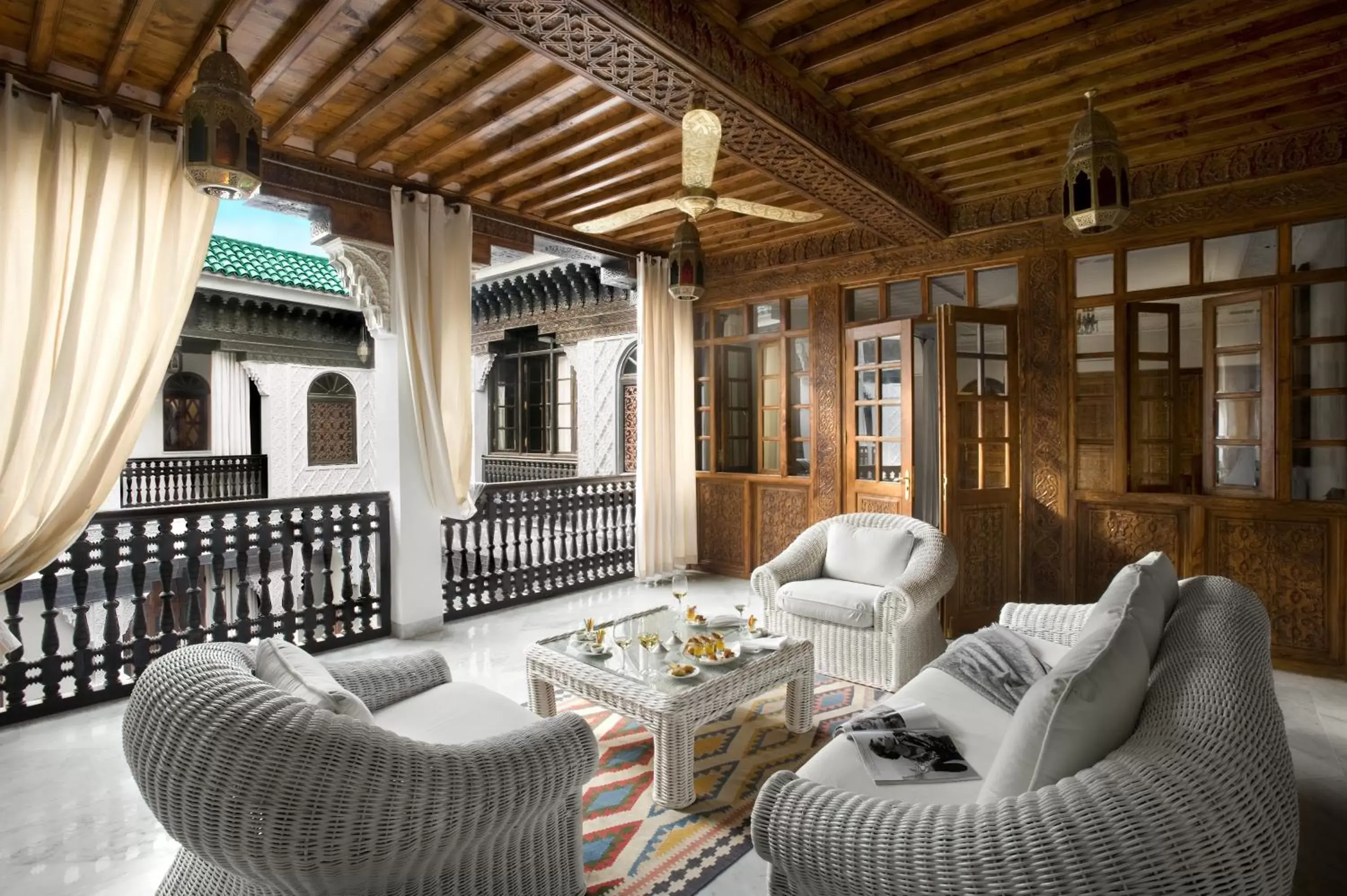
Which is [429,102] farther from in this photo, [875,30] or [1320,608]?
[1320,608]

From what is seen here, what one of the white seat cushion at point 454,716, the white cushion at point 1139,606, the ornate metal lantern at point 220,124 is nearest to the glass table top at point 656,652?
the white seat cushion at point 454,716

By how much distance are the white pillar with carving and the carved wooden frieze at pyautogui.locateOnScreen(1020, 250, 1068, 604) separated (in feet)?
13.2

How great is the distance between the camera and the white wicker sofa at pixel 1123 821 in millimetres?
1077

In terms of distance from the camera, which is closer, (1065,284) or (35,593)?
(1065,284)

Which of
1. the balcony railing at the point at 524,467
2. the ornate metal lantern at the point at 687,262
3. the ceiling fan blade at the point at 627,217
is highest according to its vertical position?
the ceiling fan blade at the point at 627,217

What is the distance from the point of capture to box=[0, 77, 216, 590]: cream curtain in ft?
9.83

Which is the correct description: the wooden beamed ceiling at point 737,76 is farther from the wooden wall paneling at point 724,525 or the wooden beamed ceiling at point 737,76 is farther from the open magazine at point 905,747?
the wooden wall paneling at point 724,525

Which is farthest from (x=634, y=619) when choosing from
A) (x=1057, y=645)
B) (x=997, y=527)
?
(x=997, y=527)

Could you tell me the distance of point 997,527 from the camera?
4.64 metres

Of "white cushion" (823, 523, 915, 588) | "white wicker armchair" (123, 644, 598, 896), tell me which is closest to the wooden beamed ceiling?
"white cushion" (823, 523, 915, 588)

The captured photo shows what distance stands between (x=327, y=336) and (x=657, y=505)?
23.9 ft

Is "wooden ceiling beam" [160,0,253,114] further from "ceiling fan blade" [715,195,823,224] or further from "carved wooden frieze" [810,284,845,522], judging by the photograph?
"carved wooden frieze" [810,284,845,522]

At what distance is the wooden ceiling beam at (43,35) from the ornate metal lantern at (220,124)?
92 cm

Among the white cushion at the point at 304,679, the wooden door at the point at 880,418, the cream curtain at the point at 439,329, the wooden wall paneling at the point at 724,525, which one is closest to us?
the white cushion at the point at 304,679
